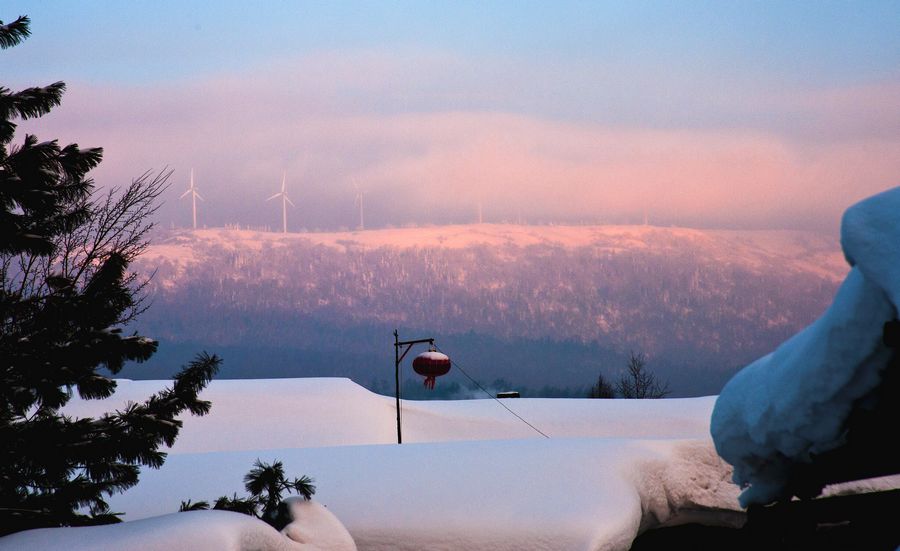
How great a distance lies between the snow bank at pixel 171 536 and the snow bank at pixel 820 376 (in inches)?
160

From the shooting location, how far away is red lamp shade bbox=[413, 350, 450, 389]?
21375 millimetres

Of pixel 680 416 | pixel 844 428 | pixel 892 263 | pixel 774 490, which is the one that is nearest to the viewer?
pixel 892 263

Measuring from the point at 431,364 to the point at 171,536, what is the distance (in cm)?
1448

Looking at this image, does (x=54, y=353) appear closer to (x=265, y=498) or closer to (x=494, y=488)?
(x=265, y=498)

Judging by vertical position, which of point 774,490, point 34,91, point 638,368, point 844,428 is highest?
point 34,91

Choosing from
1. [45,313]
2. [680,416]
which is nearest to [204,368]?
[45,313]

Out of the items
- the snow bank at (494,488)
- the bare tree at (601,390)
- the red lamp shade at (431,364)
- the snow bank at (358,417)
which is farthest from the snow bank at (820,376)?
the bare tree at (601,390)

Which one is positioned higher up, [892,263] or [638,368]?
[892,263]

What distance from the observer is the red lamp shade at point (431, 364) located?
2138 cm

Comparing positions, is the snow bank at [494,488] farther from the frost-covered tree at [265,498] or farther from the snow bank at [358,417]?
the snow bank at [358,417]

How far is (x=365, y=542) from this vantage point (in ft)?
33.2

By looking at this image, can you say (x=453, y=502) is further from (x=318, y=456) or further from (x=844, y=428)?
(x=844, y=428)

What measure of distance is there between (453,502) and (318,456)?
7.53 ft

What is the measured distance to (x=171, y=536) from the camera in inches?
275
